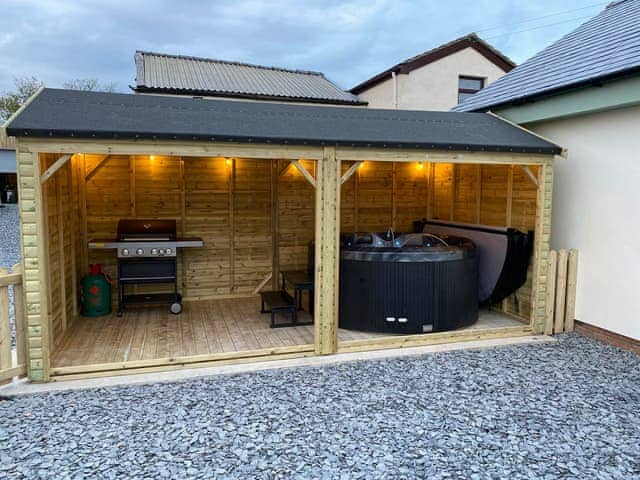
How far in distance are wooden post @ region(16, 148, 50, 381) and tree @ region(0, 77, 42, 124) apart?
2415cm

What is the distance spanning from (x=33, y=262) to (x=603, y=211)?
635 cm

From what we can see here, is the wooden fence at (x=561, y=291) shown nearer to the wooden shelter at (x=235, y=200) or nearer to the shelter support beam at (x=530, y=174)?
the wooden shelter at (x=235, y=200)

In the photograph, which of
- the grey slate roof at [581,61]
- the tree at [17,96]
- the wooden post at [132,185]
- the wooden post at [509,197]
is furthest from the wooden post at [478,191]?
the tree at [17,96]

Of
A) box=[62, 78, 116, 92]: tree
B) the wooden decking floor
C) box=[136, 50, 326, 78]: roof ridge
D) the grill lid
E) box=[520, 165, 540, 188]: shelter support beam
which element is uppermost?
box=[62, 78, 116, 92]: tree

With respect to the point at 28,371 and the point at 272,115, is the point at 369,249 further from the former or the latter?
the point at 28,371

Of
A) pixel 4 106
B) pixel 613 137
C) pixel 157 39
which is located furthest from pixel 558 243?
pixel 157 39

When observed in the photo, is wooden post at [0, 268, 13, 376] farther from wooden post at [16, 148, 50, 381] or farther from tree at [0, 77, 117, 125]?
tree at [0, 77, 117, 125]

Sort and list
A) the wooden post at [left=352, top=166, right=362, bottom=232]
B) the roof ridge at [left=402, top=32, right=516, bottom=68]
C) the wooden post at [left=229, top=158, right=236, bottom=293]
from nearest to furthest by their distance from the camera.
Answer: the wooden post at [left=229, top=158, right=236, bottom=293] → the wooden post at [left=352, top=166, right=362, bottom=232] → the roof ridge at [left=402, top=32, right=516, bottom=68]

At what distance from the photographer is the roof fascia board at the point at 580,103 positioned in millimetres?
5383

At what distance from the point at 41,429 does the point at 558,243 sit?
6368 mm

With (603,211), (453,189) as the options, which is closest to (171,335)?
(453,189)

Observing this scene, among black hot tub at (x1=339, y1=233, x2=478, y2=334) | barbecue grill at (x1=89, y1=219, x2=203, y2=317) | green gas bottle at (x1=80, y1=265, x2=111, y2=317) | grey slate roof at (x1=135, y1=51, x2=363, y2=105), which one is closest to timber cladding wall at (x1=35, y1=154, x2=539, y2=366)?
green gas bottle at (x1=80, y1=265, x2=111, y2=317)

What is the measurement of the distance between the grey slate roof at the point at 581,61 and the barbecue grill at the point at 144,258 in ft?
17.1

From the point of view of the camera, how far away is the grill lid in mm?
6870
